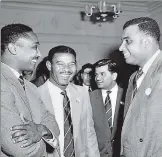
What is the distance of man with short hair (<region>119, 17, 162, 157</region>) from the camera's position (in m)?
2.01

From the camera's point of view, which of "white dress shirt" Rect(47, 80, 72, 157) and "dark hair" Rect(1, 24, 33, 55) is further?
"white dress shirt" Rect(47, 80, 72, 157)

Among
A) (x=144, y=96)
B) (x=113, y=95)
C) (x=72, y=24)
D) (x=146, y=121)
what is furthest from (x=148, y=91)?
(x=72, y=24)

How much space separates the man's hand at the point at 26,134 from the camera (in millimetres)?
1582

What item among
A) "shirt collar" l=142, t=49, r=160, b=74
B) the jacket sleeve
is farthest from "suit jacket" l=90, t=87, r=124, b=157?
the jacket sleeve

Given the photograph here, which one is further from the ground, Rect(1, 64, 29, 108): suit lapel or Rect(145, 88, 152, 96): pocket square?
Rect(1, 64, 29, 108): suit lapel

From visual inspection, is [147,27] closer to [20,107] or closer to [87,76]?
[20,107]

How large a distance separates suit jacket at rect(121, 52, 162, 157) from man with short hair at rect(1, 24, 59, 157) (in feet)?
1.86

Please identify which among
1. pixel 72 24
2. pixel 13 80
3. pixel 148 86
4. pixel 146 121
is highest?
pixel 72 24

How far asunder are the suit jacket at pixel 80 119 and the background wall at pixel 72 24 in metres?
3.67

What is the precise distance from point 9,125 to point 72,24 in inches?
220

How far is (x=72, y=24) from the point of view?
22.7 feet

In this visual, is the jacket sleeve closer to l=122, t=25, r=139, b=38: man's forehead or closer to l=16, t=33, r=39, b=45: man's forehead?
l=16, t=33, r=39, b=45: man's forehead

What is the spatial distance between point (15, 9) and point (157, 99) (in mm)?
5178

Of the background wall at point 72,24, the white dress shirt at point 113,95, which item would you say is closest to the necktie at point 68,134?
the white dress shirt at point 113,95
